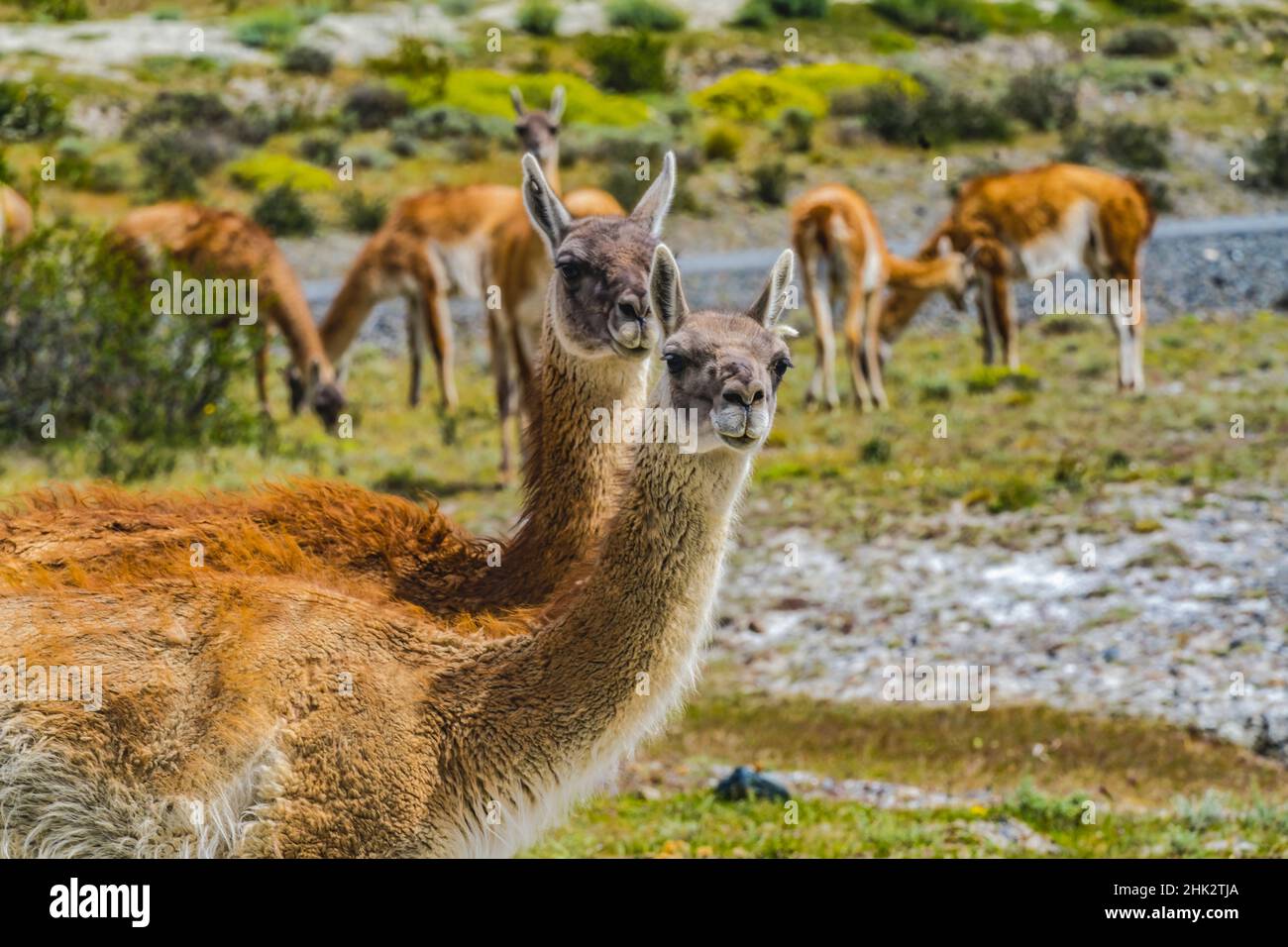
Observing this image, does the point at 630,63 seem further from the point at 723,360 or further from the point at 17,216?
the point at 723,360

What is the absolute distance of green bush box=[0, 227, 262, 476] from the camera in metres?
15.9

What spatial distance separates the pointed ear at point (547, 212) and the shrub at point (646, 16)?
4966 centimetres

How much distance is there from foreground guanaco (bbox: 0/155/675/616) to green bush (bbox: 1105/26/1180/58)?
48862 millimetres

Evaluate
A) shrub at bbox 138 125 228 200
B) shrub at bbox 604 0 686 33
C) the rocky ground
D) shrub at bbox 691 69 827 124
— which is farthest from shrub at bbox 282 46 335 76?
the rocky ground

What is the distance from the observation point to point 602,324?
6879 mm

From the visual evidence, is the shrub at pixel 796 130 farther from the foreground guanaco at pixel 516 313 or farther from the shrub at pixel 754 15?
the foreground guanaco at pixel 516 313

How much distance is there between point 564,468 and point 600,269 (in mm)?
1015

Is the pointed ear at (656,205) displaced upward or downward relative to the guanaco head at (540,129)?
downward

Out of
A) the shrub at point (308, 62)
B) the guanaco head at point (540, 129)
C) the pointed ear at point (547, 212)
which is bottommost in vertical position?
the pointed ear at point (547, 212)

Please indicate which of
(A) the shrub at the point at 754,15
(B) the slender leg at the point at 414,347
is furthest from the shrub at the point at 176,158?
(A) the shrub at the point at 754,15

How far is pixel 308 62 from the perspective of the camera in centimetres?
4888

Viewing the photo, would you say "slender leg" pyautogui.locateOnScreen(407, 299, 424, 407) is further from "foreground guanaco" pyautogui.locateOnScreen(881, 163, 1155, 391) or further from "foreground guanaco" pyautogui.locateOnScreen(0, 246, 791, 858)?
"foreground guanaco" pyautogui.locateOnScreen(0, 246, 791, 858)

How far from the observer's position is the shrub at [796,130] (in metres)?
40.8

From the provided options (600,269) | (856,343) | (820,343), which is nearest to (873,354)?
(856,343)
